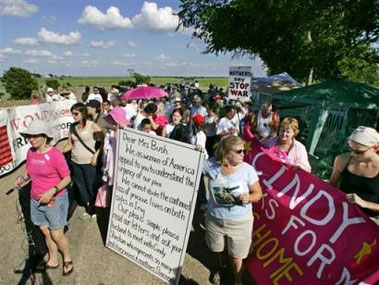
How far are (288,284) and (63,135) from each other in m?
11.8

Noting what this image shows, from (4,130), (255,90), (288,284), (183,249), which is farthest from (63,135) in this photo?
(288,284)

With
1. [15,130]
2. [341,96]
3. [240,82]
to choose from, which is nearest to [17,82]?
[15,130]

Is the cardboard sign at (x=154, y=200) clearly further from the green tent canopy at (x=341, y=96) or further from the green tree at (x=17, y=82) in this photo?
the green tree at (x=17, y=82)

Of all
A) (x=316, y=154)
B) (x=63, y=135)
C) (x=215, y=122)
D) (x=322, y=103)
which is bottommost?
(x=63, y=135)

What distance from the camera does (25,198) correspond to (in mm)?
4309

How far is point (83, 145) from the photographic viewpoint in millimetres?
5562

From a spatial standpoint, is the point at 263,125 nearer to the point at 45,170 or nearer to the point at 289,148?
the point at 289,148

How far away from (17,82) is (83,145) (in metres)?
35.1

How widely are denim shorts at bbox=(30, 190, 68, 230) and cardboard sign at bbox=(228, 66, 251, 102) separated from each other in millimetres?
5503

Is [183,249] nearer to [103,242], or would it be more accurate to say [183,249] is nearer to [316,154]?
[103,242]

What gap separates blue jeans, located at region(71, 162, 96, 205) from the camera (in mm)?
5744

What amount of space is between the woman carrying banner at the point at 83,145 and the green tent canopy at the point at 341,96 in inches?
240

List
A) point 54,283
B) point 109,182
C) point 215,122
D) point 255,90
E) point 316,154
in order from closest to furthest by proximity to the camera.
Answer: point 54,283, point 109,182, point 215,122, point 316,154, point 255,90

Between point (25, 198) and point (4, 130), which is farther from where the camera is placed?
point (4, 130)
